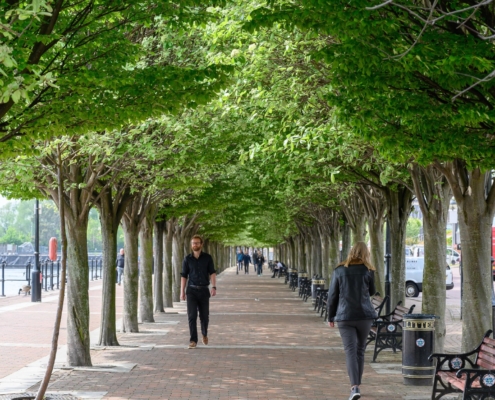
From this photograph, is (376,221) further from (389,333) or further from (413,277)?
(413,277)

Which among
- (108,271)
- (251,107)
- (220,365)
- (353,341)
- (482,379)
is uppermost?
(251,107)

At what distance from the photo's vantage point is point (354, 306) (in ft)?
31.0

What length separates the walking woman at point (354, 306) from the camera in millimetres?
9469

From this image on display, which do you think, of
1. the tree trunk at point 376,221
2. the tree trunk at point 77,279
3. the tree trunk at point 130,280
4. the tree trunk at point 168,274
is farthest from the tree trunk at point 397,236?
the tree trunk at point 168,274

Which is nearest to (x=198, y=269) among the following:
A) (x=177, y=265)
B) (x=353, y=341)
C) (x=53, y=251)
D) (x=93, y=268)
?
(x=353, y=341)

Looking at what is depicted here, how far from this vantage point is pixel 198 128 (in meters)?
14.8

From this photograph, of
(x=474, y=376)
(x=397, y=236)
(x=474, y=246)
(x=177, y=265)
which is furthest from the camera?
(x=177, y=265)

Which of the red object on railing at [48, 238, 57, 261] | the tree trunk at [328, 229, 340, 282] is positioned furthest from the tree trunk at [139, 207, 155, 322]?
the red object on railing at [48, 238, 57, 261]

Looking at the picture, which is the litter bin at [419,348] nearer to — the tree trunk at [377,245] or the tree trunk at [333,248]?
the tree trunk at [377,245]

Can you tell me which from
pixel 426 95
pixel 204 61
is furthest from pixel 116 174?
pixel 426 95

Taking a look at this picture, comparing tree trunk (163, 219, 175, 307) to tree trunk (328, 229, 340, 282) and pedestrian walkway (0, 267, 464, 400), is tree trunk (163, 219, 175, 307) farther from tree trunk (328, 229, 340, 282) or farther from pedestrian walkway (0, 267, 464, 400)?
tree trunk (328, 229, 340, 282)

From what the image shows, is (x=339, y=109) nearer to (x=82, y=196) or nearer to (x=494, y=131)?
(x=494, y=131)

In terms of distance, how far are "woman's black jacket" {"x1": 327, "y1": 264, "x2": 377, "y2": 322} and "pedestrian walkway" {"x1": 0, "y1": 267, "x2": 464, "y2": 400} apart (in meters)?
1.25

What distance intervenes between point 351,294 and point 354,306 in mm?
140
